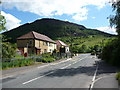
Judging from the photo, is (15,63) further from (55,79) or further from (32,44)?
(32,44)

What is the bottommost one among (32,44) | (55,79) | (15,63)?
(55,79)

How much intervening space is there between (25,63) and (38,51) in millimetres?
27994

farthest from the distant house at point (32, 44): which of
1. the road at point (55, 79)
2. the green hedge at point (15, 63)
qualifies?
the road at point (55, 79)

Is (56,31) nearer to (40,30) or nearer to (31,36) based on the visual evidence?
(40,30)

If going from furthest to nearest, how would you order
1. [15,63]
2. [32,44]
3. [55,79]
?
[32,44], [15,63], [55,79]

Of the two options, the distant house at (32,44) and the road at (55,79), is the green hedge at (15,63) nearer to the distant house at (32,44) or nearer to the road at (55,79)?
the road at (55,79)

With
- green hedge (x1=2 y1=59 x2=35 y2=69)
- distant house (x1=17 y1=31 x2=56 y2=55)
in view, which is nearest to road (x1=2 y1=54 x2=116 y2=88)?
green hedge (x1=2 y1=59 x2=35 y2=69)

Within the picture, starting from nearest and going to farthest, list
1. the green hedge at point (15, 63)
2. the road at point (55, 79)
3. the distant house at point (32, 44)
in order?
the road at point (55, 79) → the green hedge at point (15, 63) → the distant house at point (32, 44)

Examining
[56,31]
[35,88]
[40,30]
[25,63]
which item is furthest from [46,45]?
→ [56,31]

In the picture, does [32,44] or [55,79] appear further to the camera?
[32,44]

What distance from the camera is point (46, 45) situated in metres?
64.5

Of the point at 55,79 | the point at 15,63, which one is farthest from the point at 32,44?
the point at 55,79

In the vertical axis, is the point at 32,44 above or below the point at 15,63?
above

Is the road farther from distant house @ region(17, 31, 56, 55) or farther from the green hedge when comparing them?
distant house @ region(17, 31, 56, 55)
